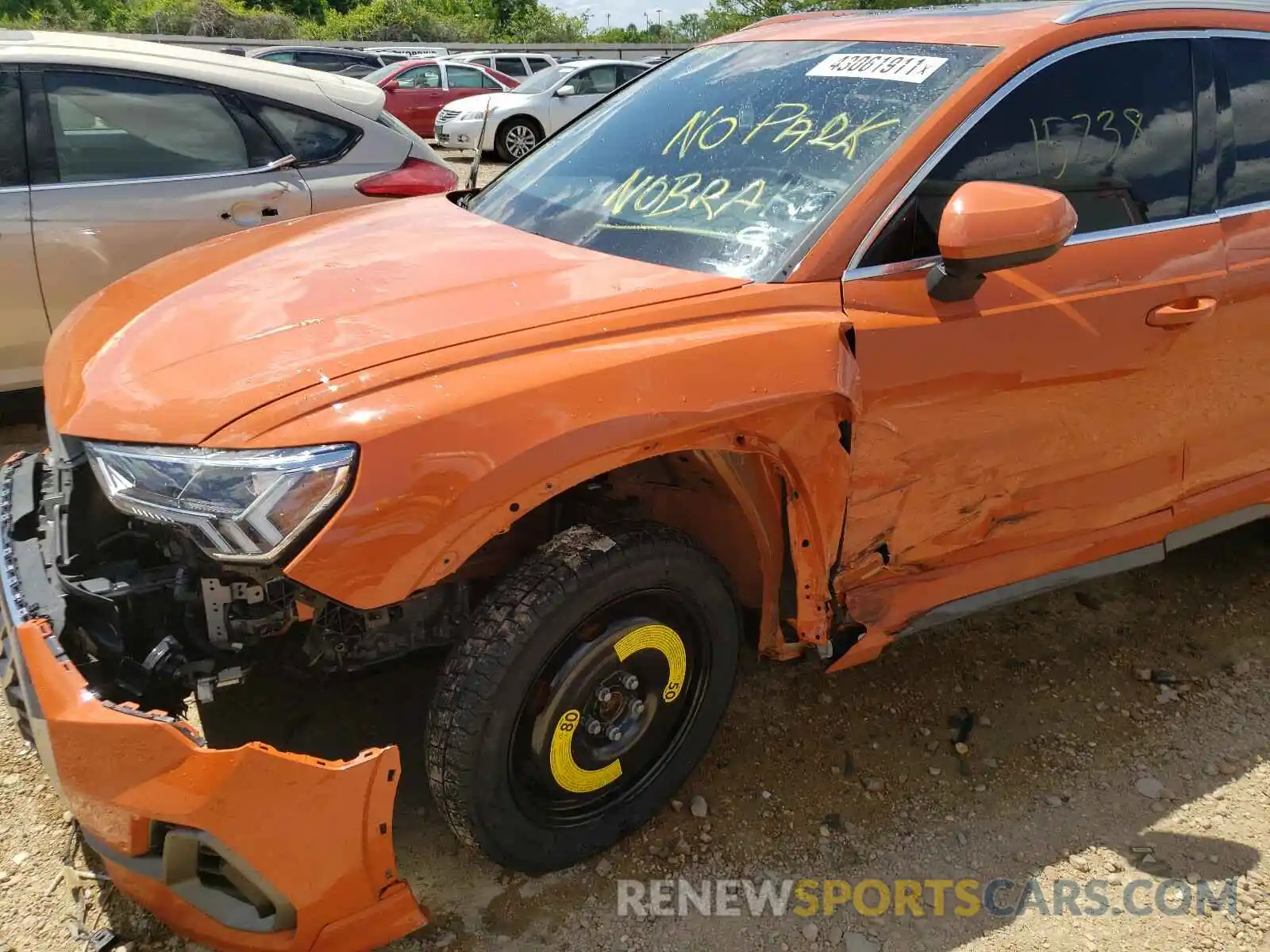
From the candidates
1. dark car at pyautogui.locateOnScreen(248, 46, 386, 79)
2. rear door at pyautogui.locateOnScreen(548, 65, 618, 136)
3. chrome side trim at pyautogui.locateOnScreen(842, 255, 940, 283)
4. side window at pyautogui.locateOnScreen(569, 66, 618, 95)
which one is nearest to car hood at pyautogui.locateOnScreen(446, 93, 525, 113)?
rear door at pyautogui.locateOnScreen(548, 65, 618, 136)

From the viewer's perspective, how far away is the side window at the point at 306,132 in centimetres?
432

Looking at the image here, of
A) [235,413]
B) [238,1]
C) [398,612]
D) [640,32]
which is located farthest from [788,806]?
[640,32]

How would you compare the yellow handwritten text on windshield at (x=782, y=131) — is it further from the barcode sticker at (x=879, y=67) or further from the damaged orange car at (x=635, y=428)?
the barcode sticker at (x=879, y=67)

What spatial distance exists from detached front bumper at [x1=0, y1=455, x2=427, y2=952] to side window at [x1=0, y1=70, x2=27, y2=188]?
265 centimetres

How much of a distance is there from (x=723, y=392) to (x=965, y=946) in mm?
1351

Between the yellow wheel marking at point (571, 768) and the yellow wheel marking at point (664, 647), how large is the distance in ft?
0.59

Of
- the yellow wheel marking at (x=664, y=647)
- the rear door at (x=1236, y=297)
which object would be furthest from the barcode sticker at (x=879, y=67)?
the yellow wheel marking at (x=664, y=647)

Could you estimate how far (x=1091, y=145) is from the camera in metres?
2.58

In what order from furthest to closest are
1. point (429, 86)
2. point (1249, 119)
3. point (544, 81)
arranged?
point (429, 86)
point (544, 81)
point (1249, 119)

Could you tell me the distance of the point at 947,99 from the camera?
2340mm

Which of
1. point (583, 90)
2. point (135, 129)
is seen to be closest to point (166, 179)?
point (135, 129)

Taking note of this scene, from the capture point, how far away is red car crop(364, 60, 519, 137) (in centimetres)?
1658

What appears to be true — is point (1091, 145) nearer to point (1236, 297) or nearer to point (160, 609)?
point (1236, 297)

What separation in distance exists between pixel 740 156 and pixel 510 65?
18.7 m
